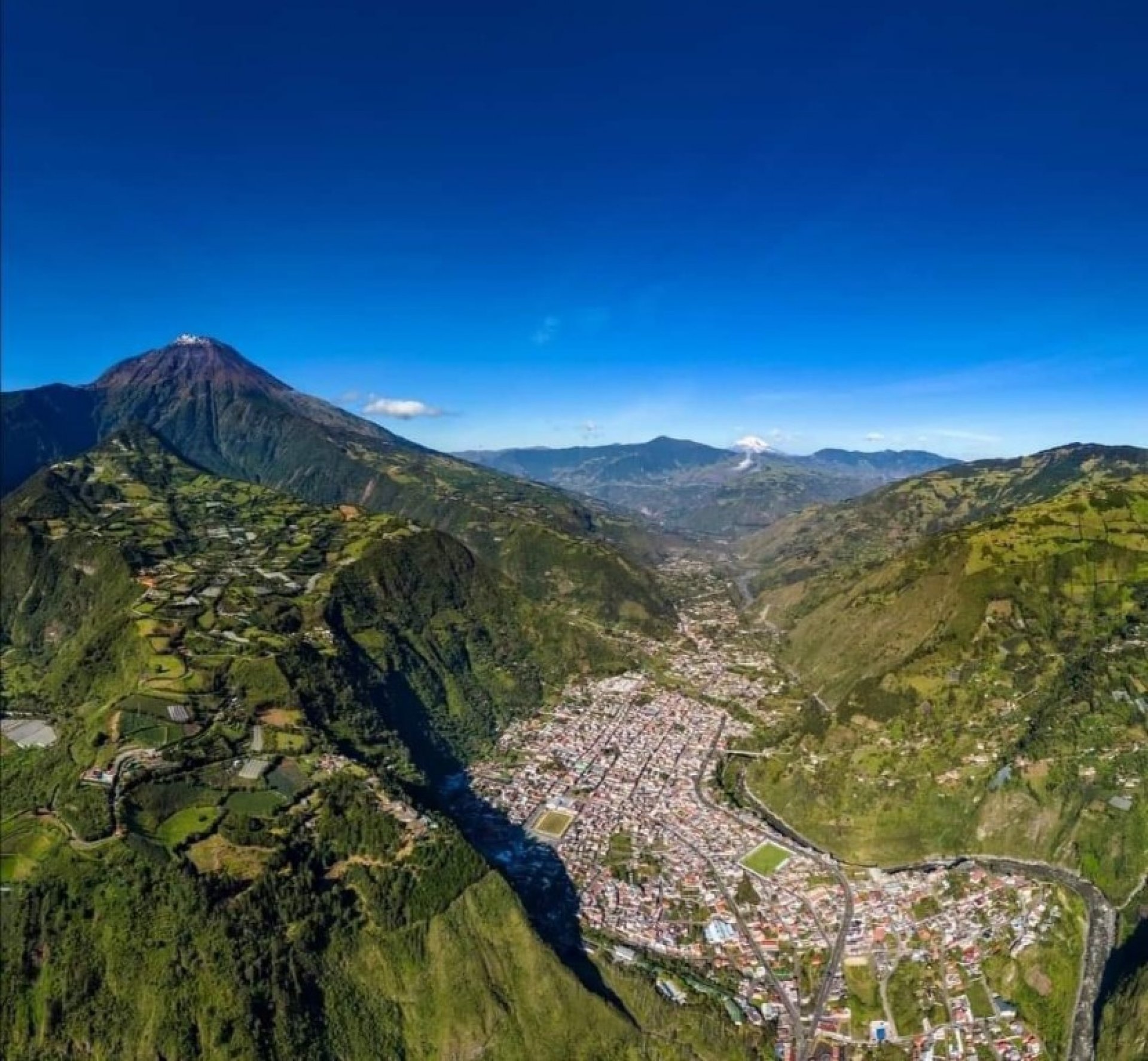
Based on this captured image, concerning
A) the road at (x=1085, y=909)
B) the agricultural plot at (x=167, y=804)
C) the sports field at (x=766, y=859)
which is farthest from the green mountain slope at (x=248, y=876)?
the road at (x=1085, y=909)

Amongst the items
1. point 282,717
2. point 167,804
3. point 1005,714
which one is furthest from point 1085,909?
point 167,804

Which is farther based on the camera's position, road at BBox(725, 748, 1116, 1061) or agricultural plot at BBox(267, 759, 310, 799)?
agricultural plot at BBox(267, 759, 310, 799)

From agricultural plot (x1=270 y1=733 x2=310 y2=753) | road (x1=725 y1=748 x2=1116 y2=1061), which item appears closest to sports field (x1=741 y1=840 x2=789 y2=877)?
road (x1=725 y1=748 x2=1116 y2=1061)

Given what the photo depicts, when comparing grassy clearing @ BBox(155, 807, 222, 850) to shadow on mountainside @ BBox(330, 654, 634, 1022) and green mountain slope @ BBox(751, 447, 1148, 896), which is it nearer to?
shadow on mountainside @ BBox(330, 654, 634, 1022)

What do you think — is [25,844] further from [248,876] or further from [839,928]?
[839,928]

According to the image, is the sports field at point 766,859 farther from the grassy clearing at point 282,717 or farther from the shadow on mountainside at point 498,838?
the grassy clearing at point 282,717

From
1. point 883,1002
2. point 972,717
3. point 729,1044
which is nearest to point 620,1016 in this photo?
point 729,1044
